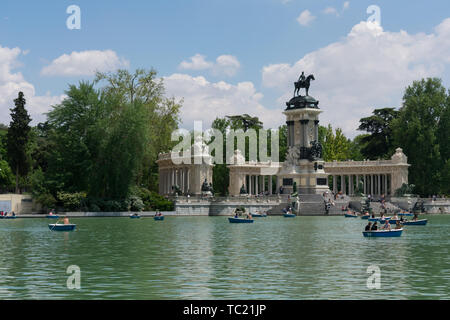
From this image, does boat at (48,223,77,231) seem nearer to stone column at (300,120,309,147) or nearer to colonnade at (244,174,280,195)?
stone column at (300,120,309,147)

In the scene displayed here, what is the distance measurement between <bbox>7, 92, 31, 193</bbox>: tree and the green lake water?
42.2 metres

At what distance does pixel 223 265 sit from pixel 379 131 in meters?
96.1

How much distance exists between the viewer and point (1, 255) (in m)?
35.1

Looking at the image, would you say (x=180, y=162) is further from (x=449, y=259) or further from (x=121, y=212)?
(x=449, y=259)

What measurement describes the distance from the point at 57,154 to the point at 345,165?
47251 millimetres

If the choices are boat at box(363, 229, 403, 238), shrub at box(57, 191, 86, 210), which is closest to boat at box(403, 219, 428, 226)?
boat at box(363, 229, 403, 238)

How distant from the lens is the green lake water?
23.6m

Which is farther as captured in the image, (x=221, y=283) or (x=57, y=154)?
(x=57, y=154)

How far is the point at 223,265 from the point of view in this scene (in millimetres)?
31141

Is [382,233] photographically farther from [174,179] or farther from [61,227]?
[174,179]

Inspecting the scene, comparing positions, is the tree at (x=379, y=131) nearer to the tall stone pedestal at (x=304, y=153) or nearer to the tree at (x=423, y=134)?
the tree at (x=423, y=134)

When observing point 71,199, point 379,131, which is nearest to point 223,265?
point 71,199

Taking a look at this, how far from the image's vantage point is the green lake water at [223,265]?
77.5 ft
